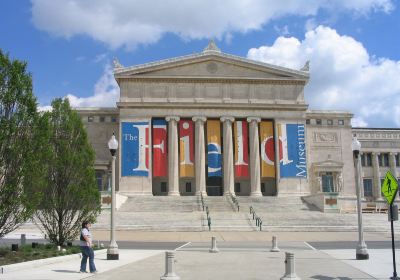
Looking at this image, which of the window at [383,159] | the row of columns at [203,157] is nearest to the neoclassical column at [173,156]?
the row of columns at [203,157]

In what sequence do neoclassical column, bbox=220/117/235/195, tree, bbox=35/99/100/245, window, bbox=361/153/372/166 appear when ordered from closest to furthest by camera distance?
tree, bbox=35/99/100/245 < neoclassical column, bbox=220/117/235/195 < window, bbox=361/153/372/166

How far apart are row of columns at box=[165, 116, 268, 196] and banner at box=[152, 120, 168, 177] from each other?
2.11ft

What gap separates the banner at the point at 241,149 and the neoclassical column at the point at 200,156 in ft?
13.7

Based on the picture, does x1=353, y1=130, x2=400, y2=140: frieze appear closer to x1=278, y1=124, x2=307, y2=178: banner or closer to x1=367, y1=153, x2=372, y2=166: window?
x1=367, y1=153, x2=372, y2=166: window

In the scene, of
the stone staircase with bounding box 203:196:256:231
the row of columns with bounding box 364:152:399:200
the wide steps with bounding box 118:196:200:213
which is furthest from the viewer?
the row of columns with bounding box 364:152:399:200

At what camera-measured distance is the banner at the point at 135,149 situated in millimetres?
62219

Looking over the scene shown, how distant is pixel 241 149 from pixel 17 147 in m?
47.2

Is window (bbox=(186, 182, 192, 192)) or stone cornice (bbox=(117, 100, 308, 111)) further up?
stone cornice (bbox=(117, 100, 308, 111))

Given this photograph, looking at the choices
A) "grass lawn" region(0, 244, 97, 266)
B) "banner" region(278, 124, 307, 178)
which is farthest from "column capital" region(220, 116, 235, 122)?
"grass lawn" region(0, 244, 97, 266)

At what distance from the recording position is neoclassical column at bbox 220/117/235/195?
62938 millimetres

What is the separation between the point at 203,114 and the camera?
6431 centimetres

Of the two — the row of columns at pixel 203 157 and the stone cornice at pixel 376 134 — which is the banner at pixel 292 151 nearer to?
the row of columns at pixel 203 157

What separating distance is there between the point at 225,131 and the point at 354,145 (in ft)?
139

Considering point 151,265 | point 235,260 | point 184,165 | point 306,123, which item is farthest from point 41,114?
point 306,123
